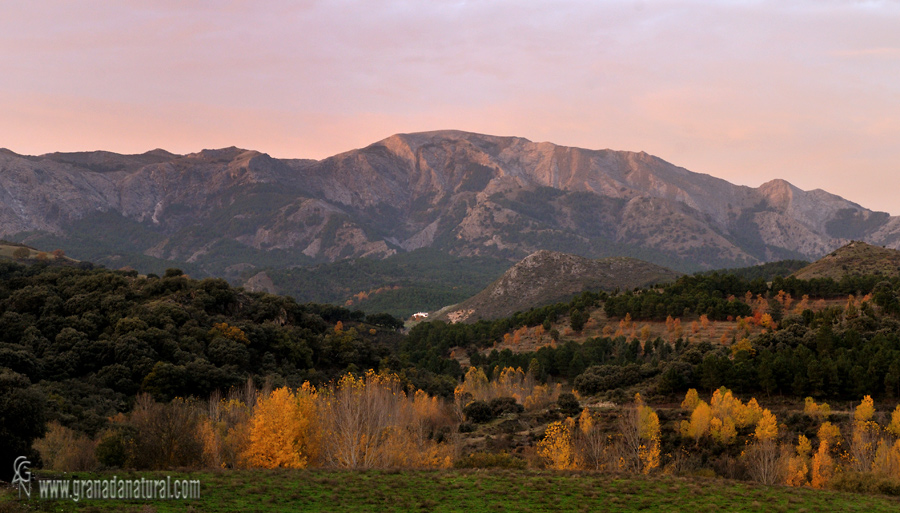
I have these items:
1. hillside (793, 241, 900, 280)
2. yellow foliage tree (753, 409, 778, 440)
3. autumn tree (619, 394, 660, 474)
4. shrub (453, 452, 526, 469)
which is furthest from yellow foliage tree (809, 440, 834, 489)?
hillside (793, 241, 900, 280)

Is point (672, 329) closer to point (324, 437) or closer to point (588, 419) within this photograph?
point (588, 419)

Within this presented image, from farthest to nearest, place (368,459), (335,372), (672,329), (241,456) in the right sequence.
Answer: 1. (672,329)
2. (335,372)
3. (368,459)
4. (241,456)

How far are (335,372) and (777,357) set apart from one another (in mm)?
64494

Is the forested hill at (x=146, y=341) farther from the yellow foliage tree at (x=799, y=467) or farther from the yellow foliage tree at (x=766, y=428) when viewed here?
the yellow foliage tree at (x=799, y=467)

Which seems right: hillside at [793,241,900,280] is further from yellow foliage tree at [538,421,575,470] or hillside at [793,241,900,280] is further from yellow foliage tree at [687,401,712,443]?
yellow foliage tree at [538,421,575,470]

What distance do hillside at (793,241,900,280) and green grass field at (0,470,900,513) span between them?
14195 centimetres

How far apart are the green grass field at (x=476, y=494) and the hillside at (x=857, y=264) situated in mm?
141947

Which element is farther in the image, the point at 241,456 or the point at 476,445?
the point at 476,445

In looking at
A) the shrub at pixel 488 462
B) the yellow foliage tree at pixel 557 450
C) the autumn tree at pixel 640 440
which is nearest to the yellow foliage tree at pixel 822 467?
the autumn tree at pixel 640 440

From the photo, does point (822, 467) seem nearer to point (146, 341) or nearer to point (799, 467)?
point (799, 467)

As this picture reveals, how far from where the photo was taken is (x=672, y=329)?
15075 centimetres

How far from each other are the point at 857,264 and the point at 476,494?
177205 mm

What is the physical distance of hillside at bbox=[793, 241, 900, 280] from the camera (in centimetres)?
17550

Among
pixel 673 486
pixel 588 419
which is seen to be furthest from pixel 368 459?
pixel 588 419
